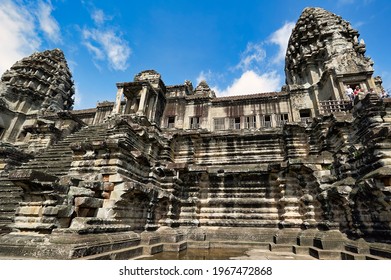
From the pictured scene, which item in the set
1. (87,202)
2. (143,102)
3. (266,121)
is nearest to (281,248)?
(87,202)

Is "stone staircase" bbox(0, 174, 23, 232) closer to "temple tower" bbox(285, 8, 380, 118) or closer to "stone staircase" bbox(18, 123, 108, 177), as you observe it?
"stone staircase" bbox(18, 123, 108, 177)

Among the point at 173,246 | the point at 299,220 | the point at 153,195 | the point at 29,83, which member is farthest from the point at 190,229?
the point at 29,83

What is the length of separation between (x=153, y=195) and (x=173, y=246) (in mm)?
2298

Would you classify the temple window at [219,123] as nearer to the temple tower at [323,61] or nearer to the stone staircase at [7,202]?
the temple tower at [323,61]

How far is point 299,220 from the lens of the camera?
9.62 metres

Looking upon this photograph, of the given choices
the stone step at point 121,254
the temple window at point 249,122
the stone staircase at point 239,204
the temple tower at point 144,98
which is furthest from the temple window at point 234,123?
the stone step at point 121,254

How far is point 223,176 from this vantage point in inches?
449

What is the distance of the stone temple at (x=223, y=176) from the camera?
6418 mm

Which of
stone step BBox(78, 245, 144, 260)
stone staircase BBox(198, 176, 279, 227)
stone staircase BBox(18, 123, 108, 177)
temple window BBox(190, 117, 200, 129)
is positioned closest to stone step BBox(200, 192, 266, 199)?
stone staircase BBox(198, 176, 279, 227)

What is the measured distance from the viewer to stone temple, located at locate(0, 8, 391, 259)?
642 centimetres

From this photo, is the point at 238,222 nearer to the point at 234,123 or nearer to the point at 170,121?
the point at 234,123

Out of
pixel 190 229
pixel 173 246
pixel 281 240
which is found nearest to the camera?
pixel 173 246

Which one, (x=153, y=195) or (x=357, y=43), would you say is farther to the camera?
(x=357, y=43)

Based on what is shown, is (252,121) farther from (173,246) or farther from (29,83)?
(29,83)
